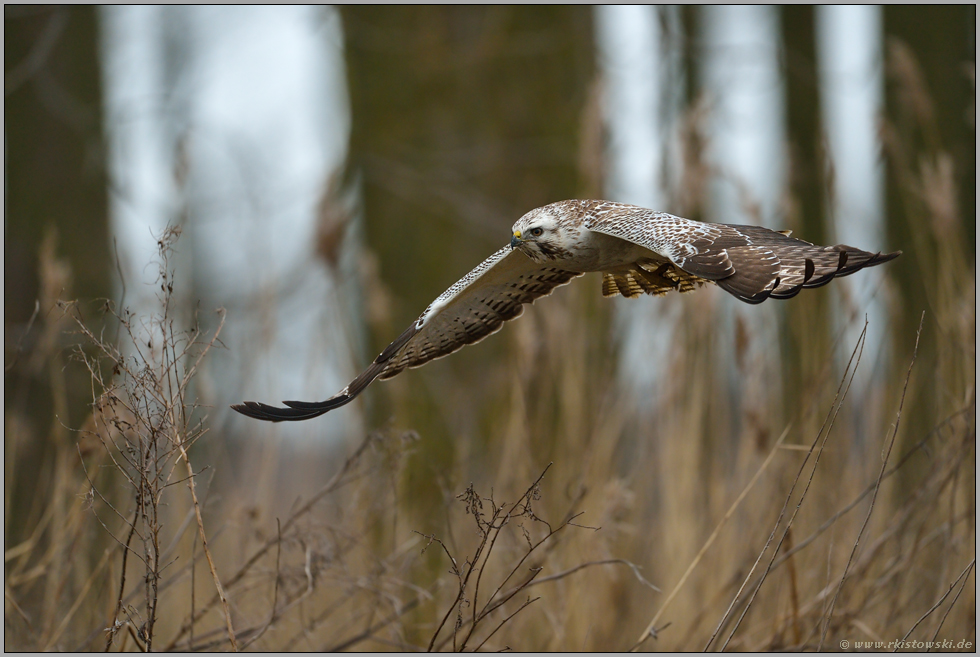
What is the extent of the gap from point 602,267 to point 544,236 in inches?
10.2

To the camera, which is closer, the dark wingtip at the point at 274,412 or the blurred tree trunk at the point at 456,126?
the dark wingtip at the point at 274,412

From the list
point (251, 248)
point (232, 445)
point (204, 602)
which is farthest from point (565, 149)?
point (204, 602)

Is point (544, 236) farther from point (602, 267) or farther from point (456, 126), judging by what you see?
point (456, 126)

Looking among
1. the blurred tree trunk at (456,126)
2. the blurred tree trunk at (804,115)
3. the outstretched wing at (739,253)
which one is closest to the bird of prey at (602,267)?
the outstretched wing at (739,253)

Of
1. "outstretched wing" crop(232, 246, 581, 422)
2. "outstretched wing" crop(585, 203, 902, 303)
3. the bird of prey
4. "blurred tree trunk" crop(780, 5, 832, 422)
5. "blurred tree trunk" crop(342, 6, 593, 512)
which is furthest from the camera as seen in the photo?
"blurred tree trunk" crop(780, 5, 832, 422)

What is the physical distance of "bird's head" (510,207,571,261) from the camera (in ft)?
8.33

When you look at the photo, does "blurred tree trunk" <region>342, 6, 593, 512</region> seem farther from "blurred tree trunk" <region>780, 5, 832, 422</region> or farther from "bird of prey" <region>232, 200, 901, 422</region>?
"bird of prey" <region>232, 200, 901, 422</region>

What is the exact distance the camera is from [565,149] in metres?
5.07

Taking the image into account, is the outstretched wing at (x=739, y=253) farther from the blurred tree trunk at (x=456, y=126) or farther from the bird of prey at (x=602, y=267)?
the blurred tree trunk at (x=456, y=126)

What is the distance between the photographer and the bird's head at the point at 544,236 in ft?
8.33

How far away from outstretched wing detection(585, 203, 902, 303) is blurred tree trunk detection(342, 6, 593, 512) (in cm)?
258

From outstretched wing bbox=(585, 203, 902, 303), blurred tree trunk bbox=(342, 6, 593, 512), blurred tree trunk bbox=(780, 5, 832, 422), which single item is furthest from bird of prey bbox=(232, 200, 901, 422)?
blurred tree trunk bbox=(780, 5, 832, 422)

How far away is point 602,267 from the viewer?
2678mm

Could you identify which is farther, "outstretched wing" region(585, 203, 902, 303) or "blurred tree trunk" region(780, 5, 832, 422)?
"blurred tree trunk" region(780, 5, 832, 422)
